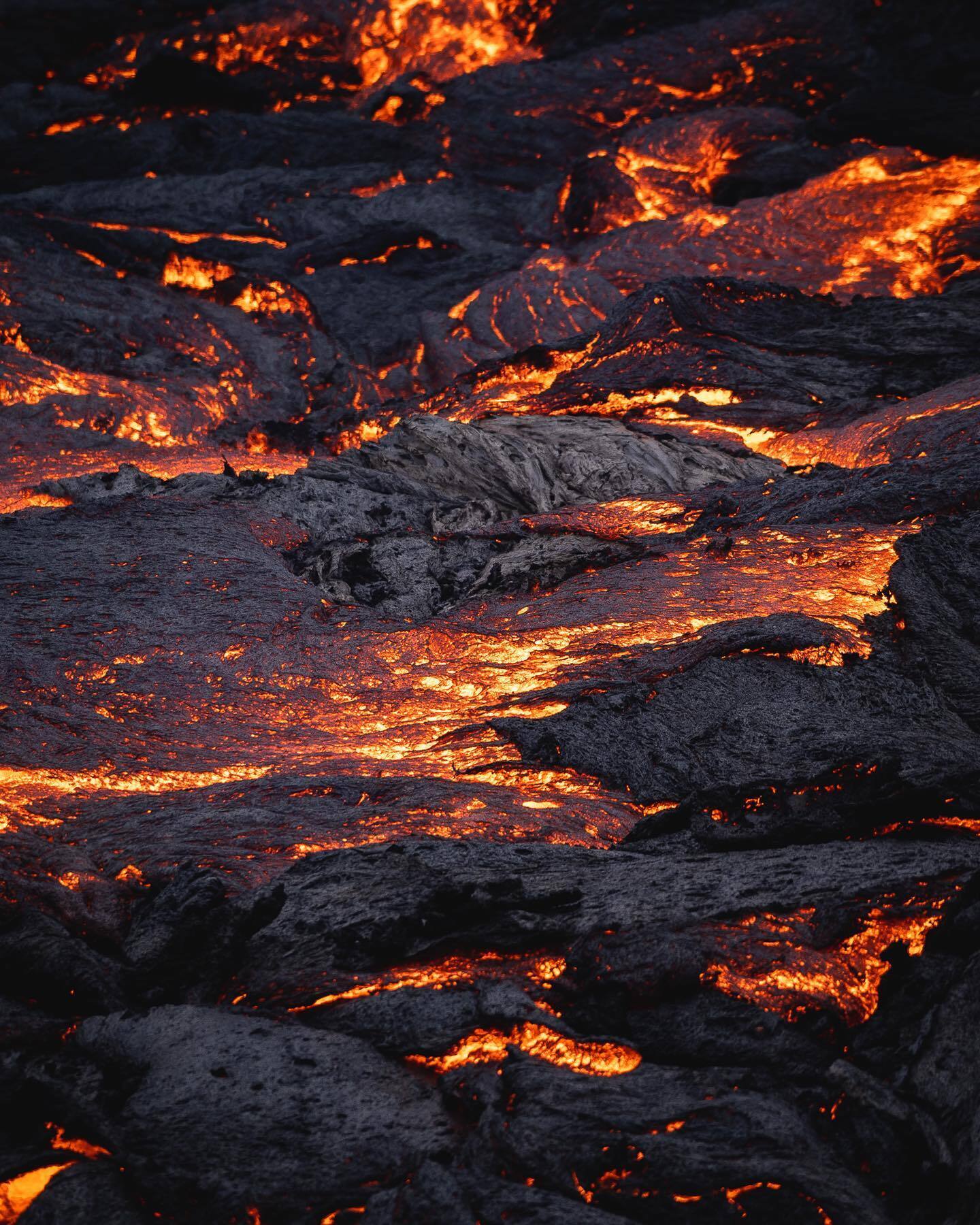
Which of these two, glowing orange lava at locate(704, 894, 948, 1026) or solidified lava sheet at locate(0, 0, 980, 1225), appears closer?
solidified lava sheet at locate(0, 0, 980, 1225)

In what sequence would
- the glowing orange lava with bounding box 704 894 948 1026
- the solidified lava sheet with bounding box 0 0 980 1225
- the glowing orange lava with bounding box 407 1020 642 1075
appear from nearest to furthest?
the solidified lava sheet with bounding box 0 0 980 1225 < the glowing orange lava with bounding box 407 1020 642 1075 < the glowing orange lava with bounding box 704 894 948 1026

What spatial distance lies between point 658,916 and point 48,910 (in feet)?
6.63

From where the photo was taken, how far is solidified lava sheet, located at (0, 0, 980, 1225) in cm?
252

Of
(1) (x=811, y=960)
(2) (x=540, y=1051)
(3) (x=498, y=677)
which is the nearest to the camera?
(2) (x=540, y=1051)

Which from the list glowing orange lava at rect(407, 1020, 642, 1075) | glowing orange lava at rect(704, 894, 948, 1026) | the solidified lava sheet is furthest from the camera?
glowing orange lava at rect(704, 894, 948, 1026)

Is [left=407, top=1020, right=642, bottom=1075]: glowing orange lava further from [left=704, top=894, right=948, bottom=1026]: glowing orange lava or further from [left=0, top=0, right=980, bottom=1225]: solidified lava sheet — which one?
[left=704, top=894, right=948, bottom=1026]: glowing orange lava

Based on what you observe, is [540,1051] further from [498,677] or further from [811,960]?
[498,677]

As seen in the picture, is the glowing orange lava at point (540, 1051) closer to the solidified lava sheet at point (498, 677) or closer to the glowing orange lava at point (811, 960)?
the solidified lava sheet at point (498, 677)

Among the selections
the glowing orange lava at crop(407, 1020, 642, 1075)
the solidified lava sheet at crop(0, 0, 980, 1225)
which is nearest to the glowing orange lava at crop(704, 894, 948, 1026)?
the solidified lava sheet at crop(0, 0, 980, 1225)

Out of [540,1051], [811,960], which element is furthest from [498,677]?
[540,1051]

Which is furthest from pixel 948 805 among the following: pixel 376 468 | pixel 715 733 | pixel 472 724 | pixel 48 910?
pixel 376 468

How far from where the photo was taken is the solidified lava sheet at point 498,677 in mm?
2523

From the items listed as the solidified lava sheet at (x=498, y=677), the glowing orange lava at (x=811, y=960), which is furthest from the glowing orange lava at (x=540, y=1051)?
the glowing orange lava at (x=811, y=960)

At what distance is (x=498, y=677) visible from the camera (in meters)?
5.27
